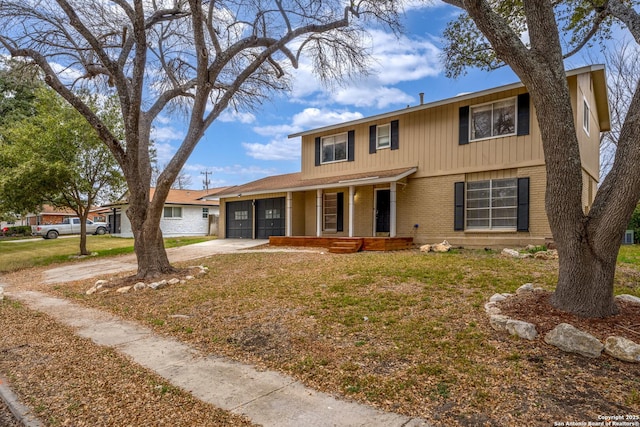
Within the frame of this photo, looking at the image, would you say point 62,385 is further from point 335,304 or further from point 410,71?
point 410,71

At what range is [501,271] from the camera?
714cm

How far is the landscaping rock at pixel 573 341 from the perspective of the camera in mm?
3328

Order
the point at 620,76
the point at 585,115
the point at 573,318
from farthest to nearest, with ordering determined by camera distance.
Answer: the point at 620,76 → the point at 585,115 → the point at 573,318

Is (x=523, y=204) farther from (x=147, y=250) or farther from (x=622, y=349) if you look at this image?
(x=147, y=250)

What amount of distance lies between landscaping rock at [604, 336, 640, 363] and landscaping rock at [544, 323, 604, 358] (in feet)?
0.21

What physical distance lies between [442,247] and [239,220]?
37.9ft

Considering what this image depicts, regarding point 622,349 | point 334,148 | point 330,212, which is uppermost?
point 334,148

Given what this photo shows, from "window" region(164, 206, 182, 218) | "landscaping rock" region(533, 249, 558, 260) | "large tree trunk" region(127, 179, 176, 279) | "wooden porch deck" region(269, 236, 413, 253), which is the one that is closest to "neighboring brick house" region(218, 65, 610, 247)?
"wooden porch deck" region(269, 236, 413, 253)

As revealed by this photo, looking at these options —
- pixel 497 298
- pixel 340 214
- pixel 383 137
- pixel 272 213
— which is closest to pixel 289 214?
pixel 272 213

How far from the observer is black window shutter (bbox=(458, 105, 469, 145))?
1181 cm

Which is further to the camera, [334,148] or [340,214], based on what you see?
[334,148]

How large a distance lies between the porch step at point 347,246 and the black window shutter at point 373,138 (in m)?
4.03

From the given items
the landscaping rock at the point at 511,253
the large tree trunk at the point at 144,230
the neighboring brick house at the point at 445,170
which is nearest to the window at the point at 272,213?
the neighboring brick house at the point at 445,170

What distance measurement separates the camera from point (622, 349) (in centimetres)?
324
